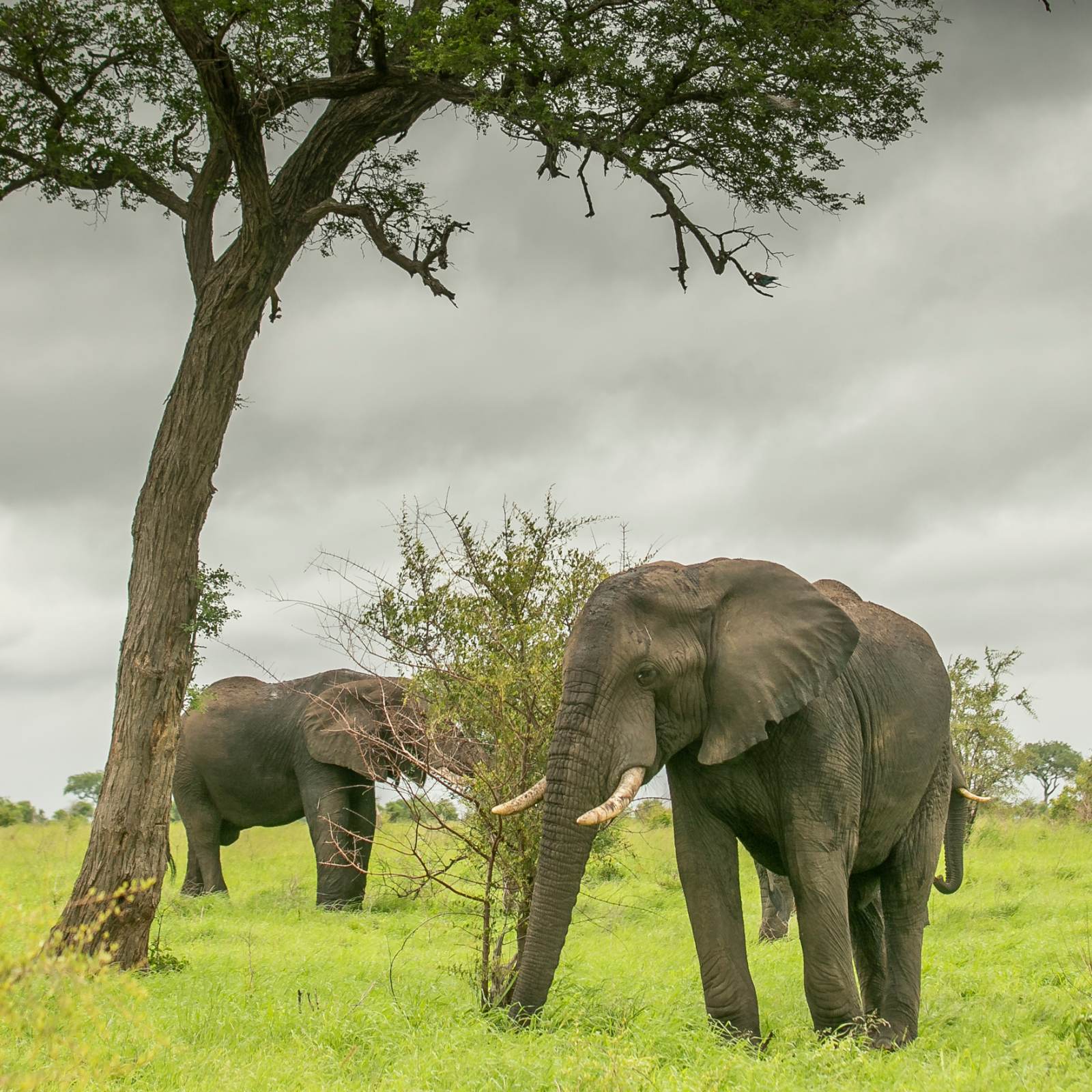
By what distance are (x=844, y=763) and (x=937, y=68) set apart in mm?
9174

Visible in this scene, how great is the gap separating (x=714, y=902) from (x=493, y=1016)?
168 centimetres

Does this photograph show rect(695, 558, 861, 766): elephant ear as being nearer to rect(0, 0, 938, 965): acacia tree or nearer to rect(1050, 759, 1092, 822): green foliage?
rect(0, 0, 938, 965): acacia tree

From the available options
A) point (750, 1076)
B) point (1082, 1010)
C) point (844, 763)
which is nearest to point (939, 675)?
point (844, 763)

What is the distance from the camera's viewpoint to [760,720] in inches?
293

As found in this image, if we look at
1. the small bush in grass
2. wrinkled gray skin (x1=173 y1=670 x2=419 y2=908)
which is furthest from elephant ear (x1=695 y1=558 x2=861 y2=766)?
wrinkled gray skin (x1=173 y1=670 x2=419 y2=908)

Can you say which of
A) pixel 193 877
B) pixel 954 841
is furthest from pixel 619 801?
pixel 193 877

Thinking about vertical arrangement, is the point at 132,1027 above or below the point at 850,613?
below

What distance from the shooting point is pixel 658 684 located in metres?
7.44

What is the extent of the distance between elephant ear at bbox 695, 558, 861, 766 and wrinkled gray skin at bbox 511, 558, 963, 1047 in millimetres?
10

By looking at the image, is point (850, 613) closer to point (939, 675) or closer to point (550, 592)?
point (939, 675)

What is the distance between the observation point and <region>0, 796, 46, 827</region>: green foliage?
3566 centimetres

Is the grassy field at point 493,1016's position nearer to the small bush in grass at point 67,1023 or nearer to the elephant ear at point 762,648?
the small bush in grass at point 67,1023

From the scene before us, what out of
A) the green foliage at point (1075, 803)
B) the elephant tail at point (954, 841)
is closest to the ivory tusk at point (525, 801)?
the elephant tail at point (954, 841)

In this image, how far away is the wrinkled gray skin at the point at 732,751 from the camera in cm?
727
